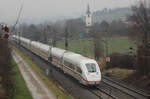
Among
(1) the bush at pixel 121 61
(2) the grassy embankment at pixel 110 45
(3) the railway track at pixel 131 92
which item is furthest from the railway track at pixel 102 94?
(2) the grassy embankment at pixel 110 45

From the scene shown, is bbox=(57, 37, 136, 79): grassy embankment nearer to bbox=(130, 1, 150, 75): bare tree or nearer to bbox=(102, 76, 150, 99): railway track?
bbox=(130, 1, 150, 75): bare tree

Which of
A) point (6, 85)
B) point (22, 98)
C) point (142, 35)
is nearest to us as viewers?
point (6, 85)

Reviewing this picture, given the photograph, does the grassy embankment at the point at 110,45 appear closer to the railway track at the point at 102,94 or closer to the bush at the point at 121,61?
the bush at the point at 121,61

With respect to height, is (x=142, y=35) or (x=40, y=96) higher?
(x=142, y=35)

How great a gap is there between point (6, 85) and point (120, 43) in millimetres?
68887

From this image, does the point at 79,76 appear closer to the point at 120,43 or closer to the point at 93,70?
the point at 93,70

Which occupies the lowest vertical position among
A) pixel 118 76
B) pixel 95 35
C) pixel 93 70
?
pixel 118 76

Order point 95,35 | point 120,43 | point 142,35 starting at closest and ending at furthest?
point 142,35 < point 95,35 < point 120,43

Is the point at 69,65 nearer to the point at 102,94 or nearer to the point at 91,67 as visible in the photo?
the point at 91,67

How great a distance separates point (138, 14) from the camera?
112ft

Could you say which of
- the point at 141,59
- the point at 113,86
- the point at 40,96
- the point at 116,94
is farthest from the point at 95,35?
the point at 40,96

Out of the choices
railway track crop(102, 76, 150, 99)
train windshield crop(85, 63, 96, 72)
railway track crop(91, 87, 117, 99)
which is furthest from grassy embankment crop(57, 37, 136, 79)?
railway track crop(91, 87, 117, 99)

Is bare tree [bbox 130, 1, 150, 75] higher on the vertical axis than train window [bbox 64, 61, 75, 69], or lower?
higher

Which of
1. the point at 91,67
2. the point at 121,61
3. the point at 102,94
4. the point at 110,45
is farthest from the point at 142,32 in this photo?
the point at 110,45
